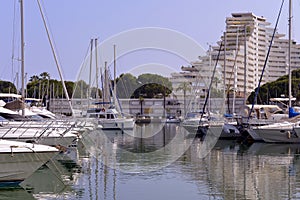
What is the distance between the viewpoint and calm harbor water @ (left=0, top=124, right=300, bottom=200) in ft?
66.5

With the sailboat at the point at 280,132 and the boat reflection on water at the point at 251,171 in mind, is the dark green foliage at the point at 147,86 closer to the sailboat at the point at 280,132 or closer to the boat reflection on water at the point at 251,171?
the sailboat at the point at 280,132

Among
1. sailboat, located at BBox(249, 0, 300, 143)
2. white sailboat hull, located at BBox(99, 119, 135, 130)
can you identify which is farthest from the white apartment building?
sailboat, located at BBox(249, 0, 300, 143)

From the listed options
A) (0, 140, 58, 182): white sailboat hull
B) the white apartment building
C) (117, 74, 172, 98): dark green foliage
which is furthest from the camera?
the white apartment building

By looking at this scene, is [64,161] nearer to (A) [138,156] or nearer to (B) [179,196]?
(A) [138,156]

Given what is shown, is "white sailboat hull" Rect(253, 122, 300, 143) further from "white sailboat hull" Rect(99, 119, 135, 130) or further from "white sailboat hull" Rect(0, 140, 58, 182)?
"white sailboat hull" Rect(0, 140, 58, 182)

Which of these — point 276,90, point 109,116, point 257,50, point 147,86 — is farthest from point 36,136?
point 257,50

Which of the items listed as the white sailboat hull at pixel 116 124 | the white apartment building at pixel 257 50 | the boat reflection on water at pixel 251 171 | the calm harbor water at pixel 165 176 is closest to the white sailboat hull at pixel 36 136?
the calm harbor water at pixel 165 176

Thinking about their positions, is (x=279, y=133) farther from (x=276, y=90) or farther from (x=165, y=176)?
(x=276, y=90)

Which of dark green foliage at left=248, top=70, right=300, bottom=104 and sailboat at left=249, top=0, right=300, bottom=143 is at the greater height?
dark green foliage at left=248, top=70, right=300, bottom=104

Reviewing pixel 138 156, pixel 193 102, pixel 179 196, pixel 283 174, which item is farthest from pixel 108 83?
pixel 179 196

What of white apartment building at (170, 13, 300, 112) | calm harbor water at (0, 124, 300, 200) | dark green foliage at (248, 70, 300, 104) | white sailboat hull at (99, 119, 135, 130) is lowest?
calm harbor water at (0, 124, 300, 200)

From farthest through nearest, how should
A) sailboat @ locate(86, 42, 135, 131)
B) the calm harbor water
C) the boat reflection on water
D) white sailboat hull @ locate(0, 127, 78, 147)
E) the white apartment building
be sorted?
1. the white apartment building
2. sailboat @ locate(86, 42, 135, 131)
3. white sailboat hull @ locate(0, 127, 78, 147)
4. the boat reflection on water
5. the calm harbor water

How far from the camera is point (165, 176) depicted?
2509cm

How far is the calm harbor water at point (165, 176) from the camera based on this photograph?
20.3 m
